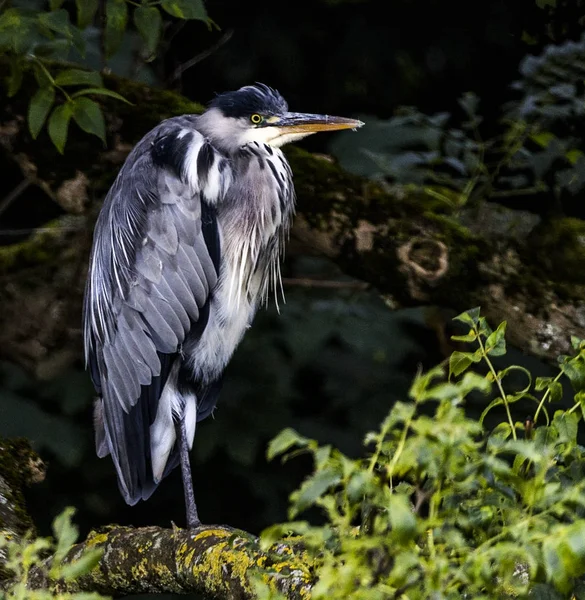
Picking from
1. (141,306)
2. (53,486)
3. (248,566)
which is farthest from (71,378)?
(248,566)

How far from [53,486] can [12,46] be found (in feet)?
6.57

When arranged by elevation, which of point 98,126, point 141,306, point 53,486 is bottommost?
point 53,486

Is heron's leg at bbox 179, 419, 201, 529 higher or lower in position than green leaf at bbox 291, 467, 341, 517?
lower

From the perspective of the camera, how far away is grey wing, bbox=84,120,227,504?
8.37ft

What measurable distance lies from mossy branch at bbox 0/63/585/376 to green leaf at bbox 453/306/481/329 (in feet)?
4.91

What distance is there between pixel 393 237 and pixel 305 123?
0.38 m

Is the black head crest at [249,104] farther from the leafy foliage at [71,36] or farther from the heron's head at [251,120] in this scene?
the leafy foliage at [71,36]

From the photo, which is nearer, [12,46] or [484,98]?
[12,46]

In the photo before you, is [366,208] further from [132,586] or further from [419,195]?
[132,586]

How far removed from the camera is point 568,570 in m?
0.83

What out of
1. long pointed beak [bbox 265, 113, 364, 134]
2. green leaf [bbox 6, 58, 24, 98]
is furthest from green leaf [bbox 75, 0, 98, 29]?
long pointed beak [bbox 265, 113, 364, 134]

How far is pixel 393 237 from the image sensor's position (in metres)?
2.76

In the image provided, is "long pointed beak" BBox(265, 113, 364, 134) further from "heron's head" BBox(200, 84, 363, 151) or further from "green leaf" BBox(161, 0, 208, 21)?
"green leaf" BBox(161, 0, 208, 21)

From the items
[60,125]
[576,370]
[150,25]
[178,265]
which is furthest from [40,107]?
[576,370]
